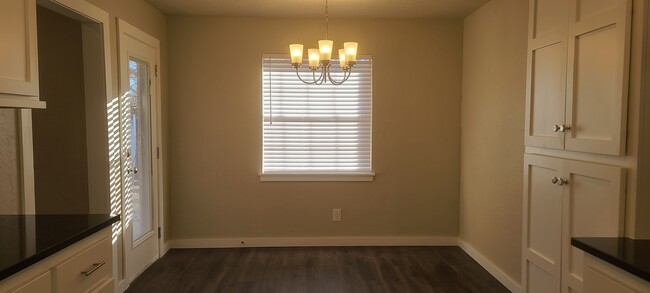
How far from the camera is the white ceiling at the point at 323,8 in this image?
3865 mm

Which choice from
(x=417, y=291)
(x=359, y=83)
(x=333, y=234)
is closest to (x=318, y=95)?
(x=359, y=83)

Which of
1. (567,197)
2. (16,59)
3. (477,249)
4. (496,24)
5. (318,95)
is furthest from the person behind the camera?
(318,95)

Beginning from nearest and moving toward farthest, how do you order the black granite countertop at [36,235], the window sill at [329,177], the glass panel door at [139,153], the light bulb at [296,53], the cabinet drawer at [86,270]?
the black granite countertop at [36,235] < the cabinet drawer at [86,270] < the light bulb at [296,53] < the glass panel door at [139,153] < the window sill at [329,177]

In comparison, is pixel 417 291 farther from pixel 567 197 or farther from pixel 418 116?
pixel 418 116

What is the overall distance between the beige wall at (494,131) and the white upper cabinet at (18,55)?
3086 mm

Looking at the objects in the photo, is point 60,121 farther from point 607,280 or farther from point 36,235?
point 607,280

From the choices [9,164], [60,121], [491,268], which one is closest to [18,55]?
[9,164]

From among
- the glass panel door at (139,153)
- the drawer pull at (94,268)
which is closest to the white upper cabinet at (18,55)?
the drawer pull at (94,268)

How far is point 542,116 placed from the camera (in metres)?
2.41

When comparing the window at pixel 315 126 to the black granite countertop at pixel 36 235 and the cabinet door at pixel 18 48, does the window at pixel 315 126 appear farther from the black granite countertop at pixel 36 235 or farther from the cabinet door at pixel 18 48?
the cabinet door at pixel 18 48

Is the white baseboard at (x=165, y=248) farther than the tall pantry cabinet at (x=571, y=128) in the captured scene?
Yes

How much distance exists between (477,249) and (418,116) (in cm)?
147

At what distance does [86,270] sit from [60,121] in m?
2.10

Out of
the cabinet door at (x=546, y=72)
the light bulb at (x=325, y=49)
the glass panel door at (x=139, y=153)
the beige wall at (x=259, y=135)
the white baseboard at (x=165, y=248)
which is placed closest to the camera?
the cabinet door at (x=546, y=72)
